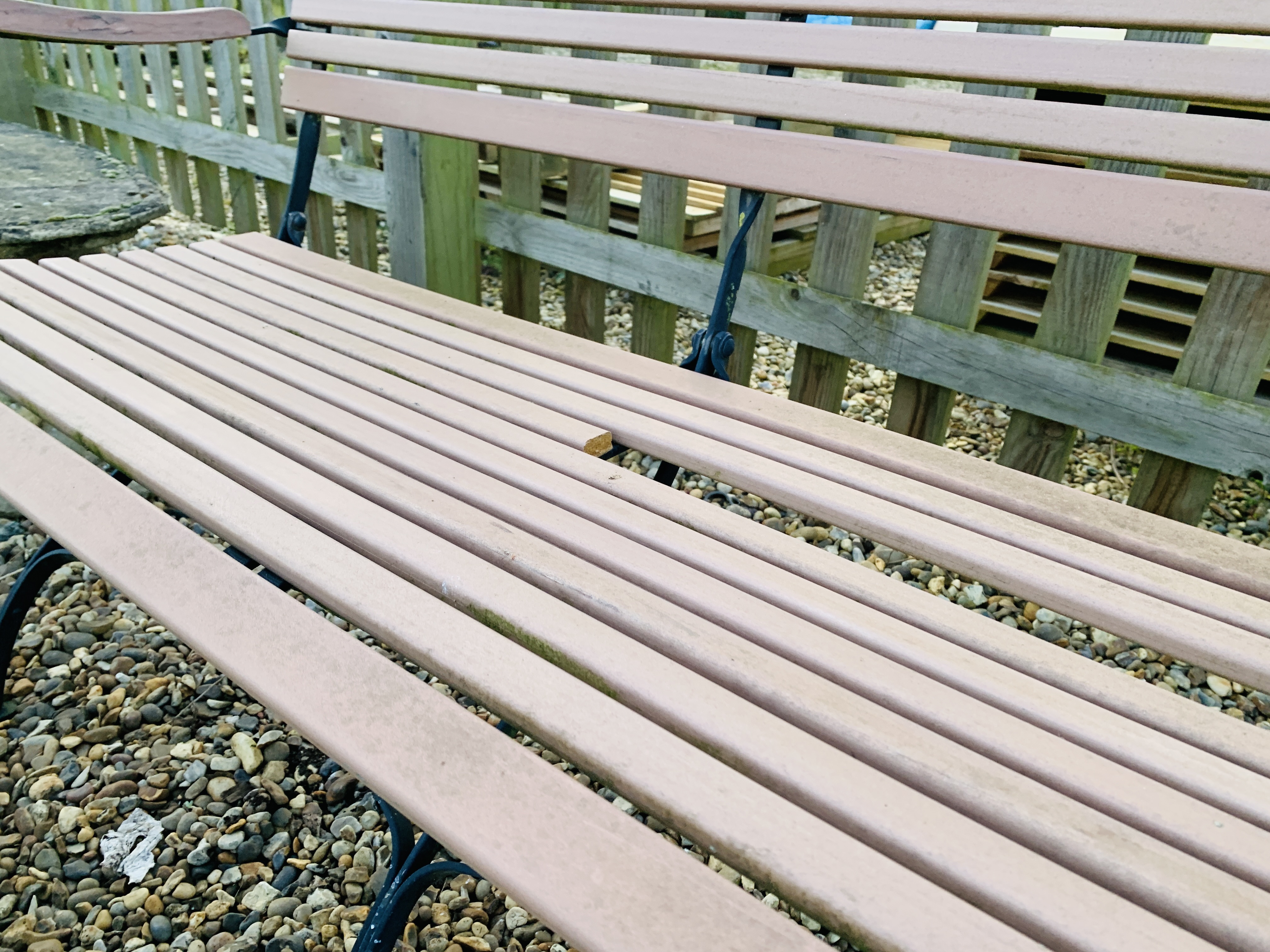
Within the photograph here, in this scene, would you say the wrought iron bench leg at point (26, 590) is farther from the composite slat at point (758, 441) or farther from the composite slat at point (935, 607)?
the composite slat at point (758, 441)

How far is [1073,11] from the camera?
120 centimetres

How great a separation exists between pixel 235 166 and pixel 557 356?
8.16 ft

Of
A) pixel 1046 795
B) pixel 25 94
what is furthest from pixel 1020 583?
pixel 25 94

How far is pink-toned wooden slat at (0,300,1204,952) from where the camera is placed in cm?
60

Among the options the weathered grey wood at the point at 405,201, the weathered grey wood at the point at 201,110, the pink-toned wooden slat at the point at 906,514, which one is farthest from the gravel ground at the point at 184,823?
the weathered grey wood at the point at 201,110

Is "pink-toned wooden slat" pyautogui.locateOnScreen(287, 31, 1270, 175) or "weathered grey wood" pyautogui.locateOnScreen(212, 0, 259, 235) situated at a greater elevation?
"pink-toned wooden slat" pyautogui.locateOnScreen(287, 31, 1270, 175)

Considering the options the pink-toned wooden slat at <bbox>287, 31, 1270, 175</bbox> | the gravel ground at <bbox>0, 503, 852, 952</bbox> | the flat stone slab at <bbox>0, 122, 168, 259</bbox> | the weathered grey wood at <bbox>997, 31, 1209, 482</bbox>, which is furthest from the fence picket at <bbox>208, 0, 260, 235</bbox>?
the weathered grey wood at <bbox>997, 31, 1209, 482</bbox>

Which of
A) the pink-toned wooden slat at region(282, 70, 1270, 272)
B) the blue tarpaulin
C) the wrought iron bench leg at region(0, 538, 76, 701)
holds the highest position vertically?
the blue tarpaulin

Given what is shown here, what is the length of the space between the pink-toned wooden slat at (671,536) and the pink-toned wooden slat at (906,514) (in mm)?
65

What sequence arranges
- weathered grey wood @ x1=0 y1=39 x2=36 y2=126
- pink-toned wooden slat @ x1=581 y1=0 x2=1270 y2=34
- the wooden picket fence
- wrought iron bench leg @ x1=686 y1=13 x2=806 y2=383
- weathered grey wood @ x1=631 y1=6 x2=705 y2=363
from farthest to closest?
weathered grey wood @ x1=0 y1=39 x2=36 y2=126 < weathered grey wood @ x1=631 y1=6 x2=705 y2=363 < the wooden picket fence < wrought iron bench leg @ x1=686 y1=13 x2=806 y2=383 < pink-toned wooden slat @ x1=581 y1=0 x2=1270 y2=34

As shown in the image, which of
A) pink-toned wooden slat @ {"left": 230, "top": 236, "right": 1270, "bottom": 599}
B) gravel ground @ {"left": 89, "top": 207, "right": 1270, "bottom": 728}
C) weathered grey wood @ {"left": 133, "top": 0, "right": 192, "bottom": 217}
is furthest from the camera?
weathered grey wood @ {"left": 133, "top": 0, "right": 192, "bottom": 217}

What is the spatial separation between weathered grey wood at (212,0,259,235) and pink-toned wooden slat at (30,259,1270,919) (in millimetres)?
2307

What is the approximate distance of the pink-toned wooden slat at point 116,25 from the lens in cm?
170

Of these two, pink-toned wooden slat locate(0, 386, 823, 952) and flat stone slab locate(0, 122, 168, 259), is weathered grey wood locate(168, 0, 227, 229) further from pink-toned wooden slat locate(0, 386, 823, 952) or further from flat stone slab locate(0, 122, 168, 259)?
pink-toned wooden slat locate(0, 386, 823, 952)
